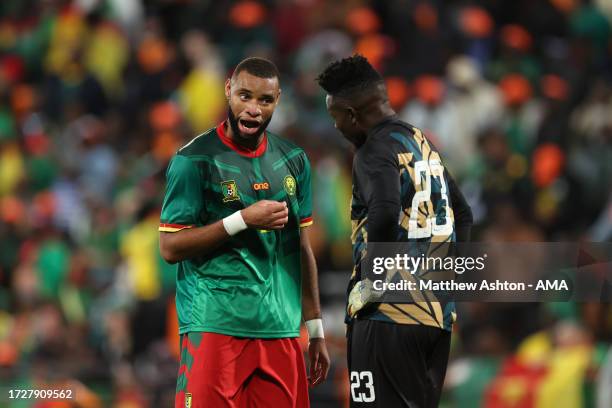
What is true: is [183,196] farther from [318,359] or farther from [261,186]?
[318,359]

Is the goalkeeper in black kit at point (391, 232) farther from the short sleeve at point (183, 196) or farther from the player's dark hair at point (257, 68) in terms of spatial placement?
the short sleeve at point (183, 196)

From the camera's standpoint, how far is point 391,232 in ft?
17.0

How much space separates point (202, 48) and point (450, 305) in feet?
28.6

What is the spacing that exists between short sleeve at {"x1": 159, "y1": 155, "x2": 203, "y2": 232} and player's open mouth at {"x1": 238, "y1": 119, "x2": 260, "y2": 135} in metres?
0.27

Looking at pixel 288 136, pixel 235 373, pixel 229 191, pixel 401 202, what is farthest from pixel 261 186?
pixel 288 136

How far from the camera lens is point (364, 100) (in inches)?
213

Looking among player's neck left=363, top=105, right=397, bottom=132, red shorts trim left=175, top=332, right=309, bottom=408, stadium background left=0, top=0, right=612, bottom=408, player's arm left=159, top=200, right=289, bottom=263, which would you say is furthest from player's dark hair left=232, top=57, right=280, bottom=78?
stadium background left=0, top=0, right=612, bottom=408

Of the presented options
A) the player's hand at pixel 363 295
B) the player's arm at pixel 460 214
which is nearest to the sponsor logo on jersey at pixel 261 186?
the player's hand at pixel 363 295

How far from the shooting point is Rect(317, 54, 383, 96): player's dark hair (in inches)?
214

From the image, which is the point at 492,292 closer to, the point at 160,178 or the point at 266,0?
the point at 160,178

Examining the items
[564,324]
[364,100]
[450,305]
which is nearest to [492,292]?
[450,305]

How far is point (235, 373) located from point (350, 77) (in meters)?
1.41

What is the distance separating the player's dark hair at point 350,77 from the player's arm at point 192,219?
65 cm

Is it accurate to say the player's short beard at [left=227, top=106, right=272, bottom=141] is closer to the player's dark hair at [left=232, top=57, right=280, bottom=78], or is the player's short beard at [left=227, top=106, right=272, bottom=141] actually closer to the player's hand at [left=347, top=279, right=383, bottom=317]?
the player's dark hair at [left=232, top=57, right=280, bottom=78]
